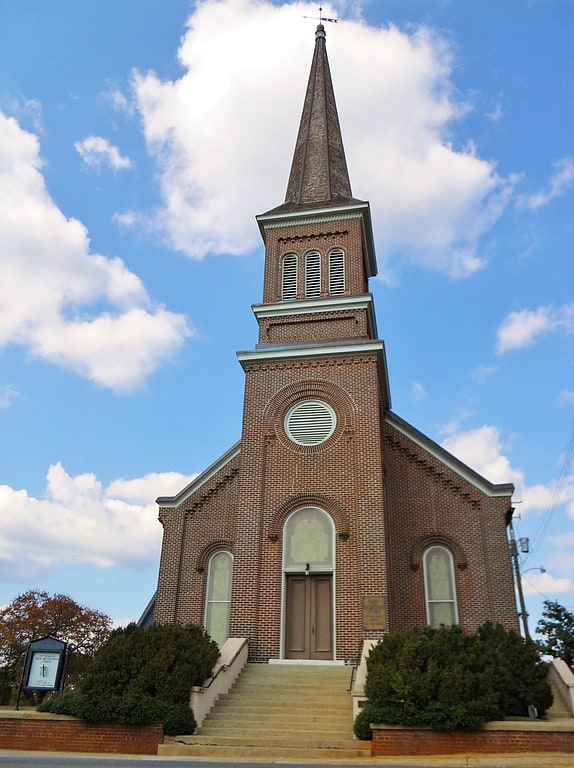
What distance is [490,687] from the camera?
1203 centimetres

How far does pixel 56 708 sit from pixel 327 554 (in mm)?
8402

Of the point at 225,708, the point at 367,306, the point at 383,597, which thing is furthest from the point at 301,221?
the point at 225,708

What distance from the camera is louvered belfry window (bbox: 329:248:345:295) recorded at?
2373 centimetres

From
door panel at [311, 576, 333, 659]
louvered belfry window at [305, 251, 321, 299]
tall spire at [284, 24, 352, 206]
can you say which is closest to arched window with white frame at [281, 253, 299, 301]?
louvered belfry window at [305, 251, 321, 299]

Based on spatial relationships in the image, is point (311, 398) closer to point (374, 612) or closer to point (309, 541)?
point (309, 541)

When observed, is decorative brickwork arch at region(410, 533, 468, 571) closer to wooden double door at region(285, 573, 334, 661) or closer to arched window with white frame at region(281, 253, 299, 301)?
wooden double door at region(285, 573, 334, 661)

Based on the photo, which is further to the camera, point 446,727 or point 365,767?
point 446,727

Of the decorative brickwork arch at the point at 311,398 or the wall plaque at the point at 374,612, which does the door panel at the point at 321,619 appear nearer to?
the wall plaque at the point at 374,612

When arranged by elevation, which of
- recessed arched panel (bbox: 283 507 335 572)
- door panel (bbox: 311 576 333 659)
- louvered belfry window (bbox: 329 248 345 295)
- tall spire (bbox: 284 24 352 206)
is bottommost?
door panel (bbox: 311 576 333 659)

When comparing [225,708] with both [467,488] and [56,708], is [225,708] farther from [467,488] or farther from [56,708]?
[467,488]

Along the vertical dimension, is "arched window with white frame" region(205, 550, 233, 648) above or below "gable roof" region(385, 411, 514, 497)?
below

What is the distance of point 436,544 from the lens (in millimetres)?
20719

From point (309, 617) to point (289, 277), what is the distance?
39.8ft

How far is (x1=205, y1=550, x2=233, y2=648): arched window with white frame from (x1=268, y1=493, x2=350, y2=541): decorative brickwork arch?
9.95 feet
